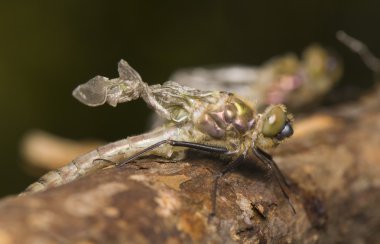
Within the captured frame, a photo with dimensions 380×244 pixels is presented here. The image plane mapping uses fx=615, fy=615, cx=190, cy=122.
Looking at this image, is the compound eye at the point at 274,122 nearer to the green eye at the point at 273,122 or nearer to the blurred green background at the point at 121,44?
the green eye at the point at 273,122

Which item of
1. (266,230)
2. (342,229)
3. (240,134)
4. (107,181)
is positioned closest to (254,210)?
(266,230)

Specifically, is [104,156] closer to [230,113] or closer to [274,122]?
[230,113]

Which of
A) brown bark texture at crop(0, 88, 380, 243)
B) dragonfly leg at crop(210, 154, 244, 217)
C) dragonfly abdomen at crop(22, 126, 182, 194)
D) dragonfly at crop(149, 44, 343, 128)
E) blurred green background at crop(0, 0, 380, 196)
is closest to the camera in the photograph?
brown bark texture at crop(0, 88, 380, 243)

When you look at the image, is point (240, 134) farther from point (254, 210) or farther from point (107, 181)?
point (107, 181)

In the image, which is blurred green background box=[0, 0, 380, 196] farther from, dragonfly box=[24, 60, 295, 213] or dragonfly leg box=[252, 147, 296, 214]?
dragonfly leg box=[252, 147, 296, 214]

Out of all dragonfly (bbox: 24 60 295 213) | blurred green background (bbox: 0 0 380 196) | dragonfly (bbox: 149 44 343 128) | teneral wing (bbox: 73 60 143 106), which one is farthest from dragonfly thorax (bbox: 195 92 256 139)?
blurred green background (bbox: 0 0 380 196)

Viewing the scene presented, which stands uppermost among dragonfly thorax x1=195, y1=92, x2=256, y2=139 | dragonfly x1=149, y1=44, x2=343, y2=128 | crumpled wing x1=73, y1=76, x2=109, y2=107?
dragonfly x1=149, y1=44, x2=343, y2=128

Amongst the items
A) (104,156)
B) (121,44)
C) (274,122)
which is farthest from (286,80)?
(104,156)

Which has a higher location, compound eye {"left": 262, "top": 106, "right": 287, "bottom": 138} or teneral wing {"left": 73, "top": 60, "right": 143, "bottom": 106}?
teneral wing {"left": 73, "top": 60, "right": 143, "bottom": 106}
